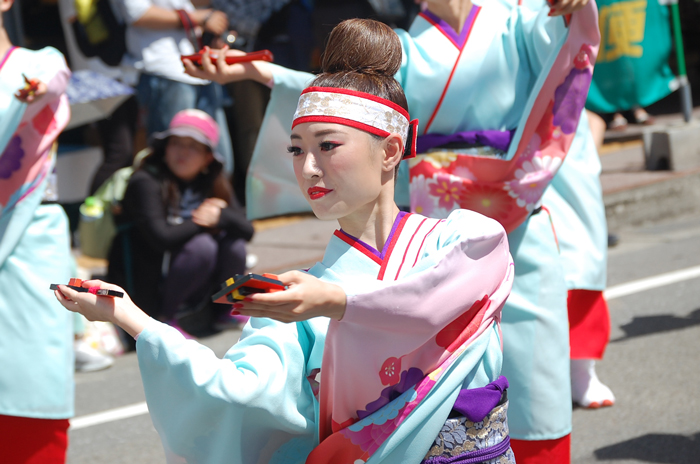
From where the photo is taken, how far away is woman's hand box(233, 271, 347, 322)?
1.35 meters

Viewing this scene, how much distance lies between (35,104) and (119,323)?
1676 millimetres

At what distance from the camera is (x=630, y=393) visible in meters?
3.73

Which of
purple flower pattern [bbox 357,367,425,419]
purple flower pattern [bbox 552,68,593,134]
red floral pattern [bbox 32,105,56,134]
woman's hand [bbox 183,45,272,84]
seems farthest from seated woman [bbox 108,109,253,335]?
purple flower pattern [bbox 357,367,425,419]

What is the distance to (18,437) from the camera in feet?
9.66

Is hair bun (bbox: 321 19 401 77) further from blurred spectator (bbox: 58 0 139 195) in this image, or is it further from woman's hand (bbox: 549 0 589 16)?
blurred spectator (bbox: 58 0 139 195)

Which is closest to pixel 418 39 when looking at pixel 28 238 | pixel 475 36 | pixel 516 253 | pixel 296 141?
pixel 475 36

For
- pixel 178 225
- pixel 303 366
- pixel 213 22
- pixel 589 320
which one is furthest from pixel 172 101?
pixel 303 366

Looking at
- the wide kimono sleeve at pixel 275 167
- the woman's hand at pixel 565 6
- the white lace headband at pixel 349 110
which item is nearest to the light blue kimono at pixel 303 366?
the white lace headband at pixel 349 110

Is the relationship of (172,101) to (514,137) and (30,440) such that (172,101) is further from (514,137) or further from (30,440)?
(514,137)

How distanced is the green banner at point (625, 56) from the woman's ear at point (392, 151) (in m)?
5.31

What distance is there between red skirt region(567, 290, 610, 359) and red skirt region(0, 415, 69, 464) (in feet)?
6.38

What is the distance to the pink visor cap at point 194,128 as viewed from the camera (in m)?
4.78

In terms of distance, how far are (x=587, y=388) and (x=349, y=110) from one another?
234cm

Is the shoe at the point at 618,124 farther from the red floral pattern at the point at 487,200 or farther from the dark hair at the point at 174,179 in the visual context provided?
the red floral pattern at the point at 487,200
